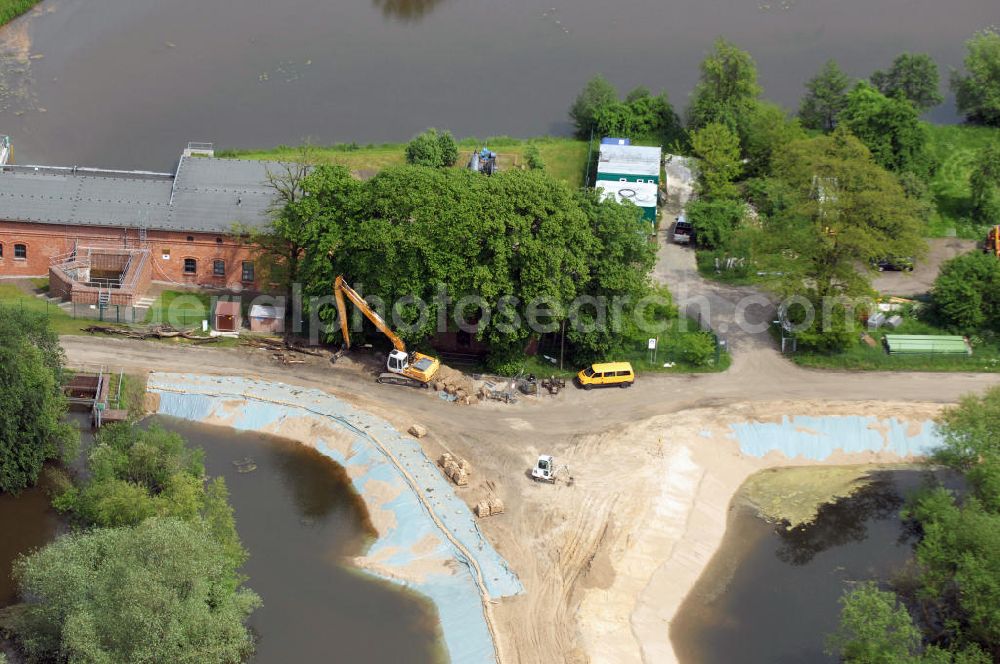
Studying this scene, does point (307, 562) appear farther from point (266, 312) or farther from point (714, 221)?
point (714, 221)

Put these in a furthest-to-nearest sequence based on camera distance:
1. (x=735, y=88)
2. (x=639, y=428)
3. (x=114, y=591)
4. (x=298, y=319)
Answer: (x=735, y=88) → (x=298, y=319) → (x=639, y=428) → (x=114, y=591)

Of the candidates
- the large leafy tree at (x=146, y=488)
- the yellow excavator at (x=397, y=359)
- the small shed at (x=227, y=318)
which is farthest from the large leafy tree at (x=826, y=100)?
the large leafy tree at (x=146, y=488)

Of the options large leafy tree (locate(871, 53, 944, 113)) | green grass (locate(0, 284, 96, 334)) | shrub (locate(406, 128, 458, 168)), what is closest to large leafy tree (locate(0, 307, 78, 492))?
green grass (locate(0, 284, 96, 334))

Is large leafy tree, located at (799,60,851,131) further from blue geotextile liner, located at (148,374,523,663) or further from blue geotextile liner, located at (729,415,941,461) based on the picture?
blue geotextile liner, located at (148,374,523,663)

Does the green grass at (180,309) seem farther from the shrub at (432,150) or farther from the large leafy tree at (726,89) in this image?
the large leafy tree at (726,89)

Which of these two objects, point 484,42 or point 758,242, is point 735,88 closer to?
point 758,242

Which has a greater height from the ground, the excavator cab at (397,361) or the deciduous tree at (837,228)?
the deciduous tree at (837,228)

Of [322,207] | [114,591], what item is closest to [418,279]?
[322,207]
